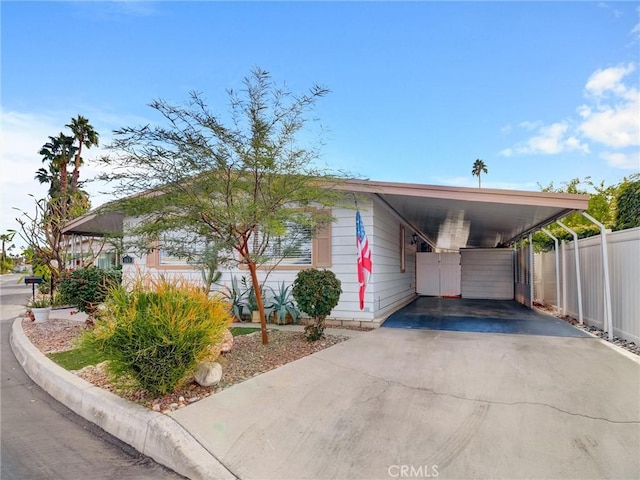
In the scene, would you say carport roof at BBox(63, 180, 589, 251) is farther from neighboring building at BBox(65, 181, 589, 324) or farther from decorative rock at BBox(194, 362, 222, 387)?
decorative rock at BBox(194, 362, 222, 387)

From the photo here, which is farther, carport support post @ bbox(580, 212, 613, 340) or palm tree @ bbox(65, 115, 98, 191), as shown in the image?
palm tree @ bbox(65, 115, 98, 191)

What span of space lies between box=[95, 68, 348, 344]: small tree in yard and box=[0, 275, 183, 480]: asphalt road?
2517mm

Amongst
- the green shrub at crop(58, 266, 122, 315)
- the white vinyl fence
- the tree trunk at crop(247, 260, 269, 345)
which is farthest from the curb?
the white vinyl fence

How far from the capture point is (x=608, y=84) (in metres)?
11.2

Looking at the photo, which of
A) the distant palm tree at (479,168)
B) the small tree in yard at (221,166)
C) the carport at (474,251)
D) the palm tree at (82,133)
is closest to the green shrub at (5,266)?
the palm tree at (82,133)

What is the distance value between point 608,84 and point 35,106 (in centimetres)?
1532

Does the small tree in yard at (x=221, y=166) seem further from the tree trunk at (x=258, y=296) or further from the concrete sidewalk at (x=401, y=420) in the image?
the concrete sidewalk at (x=401, y=420)

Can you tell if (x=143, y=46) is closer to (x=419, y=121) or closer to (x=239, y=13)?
(x=239, y=13)

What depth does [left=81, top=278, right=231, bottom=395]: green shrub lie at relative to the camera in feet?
11.9

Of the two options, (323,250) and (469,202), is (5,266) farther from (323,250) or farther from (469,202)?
(469,202)

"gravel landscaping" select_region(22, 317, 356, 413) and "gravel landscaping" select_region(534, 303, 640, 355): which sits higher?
"gravel landscaping" select_region(534, 303, 640, 355)

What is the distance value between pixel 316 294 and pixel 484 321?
16.0ft

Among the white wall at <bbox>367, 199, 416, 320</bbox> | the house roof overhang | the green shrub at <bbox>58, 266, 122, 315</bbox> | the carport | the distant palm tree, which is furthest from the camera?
the distant palm tree

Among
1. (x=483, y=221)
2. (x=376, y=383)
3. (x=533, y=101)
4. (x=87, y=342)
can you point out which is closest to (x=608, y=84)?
(x=533, y=101)
